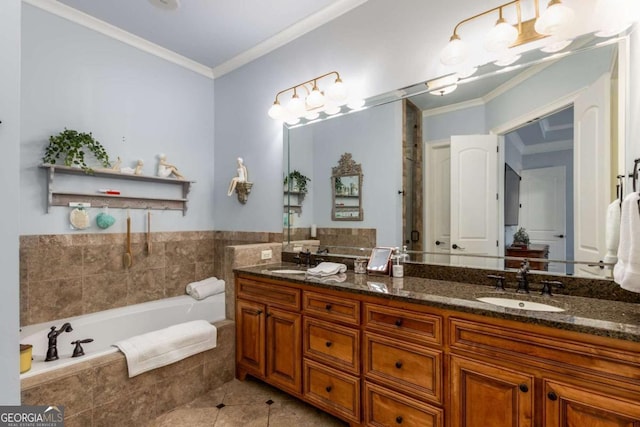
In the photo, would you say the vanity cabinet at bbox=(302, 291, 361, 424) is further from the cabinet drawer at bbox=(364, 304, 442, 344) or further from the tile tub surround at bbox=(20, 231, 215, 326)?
the tile tub surround at bbox=(20, 231, 215, 326)

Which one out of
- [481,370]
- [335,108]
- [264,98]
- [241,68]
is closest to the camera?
[481,370]

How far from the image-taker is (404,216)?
2170 millimetres

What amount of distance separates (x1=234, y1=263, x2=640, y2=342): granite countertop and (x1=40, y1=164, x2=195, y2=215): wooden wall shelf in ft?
5.12

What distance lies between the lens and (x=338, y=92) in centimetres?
237

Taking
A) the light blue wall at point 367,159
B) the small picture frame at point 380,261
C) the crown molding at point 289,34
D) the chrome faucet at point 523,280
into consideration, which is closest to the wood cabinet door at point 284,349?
the small picture frame at point 380,261

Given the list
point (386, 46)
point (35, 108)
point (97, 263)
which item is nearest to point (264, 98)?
point (386, 46)

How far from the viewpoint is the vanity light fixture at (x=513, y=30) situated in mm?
1525

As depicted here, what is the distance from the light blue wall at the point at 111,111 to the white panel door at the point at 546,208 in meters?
2.98

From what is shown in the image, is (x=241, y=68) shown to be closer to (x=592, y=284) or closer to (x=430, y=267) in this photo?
(x=430, y=267)

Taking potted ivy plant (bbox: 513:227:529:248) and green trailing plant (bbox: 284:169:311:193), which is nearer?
potted ivy plant (bbox: 513:227:529:248)

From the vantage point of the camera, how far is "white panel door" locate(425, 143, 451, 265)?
2014mm

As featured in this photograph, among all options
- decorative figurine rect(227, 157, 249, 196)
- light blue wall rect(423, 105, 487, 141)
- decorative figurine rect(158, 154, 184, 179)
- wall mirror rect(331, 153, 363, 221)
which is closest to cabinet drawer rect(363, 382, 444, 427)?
wall mirror rect(331, 153, 363, 221)

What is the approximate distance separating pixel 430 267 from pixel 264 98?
2.22 meters

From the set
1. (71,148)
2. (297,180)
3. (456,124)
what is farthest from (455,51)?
(71,148)
